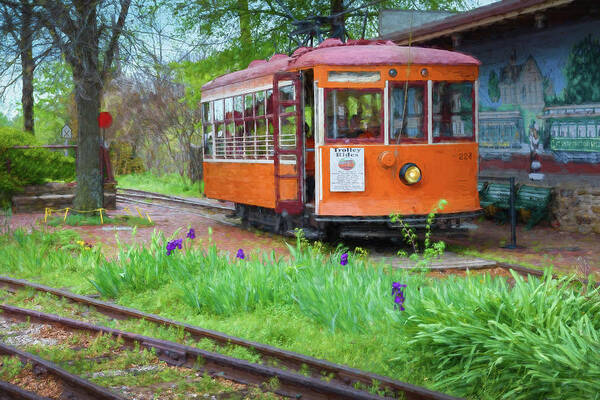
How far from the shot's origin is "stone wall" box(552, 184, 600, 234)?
13711 millimetres

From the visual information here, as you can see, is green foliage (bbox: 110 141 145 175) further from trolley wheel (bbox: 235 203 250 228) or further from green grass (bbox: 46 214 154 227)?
trolley wheel (bbox: 235 203 250 228)

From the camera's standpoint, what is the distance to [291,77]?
12.5 meters

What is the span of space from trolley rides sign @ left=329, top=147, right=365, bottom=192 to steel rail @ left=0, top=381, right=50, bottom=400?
280 inches

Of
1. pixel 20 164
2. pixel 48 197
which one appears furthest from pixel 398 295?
pixel 20 164

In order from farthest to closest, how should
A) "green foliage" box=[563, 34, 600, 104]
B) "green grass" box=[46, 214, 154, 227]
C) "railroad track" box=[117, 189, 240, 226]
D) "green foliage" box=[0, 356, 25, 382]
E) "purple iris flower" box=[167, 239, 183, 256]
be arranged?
"railroad track" box=[117, 189, 240, 226], "green grass" box=[46, 214, 154, 227], "green foliage" box=[563, 34, 600, 104], "purple iris flower" box=[167, 239, 183, 256], "green foliage" box=[0, 356, 25, 382]

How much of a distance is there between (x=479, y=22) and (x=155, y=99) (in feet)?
63.6

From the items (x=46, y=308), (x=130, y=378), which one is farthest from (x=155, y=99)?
(x=130, y=378)

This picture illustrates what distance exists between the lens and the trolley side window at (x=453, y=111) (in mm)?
12039

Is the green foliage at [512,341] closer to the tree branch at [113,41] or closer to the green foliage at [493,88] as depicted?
the green foliage at [493,88]

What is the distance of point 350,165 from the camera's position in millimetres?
11852

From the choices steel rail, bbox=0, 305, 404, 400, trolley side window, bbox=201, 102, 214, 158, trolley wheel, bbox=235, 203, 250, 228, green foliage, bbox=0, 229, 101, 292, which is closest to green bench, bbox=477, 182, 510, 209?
trolley wheel, bbox=235, 203, 250, 228

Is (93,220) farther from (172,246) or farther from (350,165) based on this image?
(172,246)

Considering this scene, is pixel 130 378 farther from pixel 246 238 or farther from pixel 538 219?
pixel 538 219

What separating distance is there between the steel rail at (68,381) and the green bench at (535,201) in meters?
10.6
